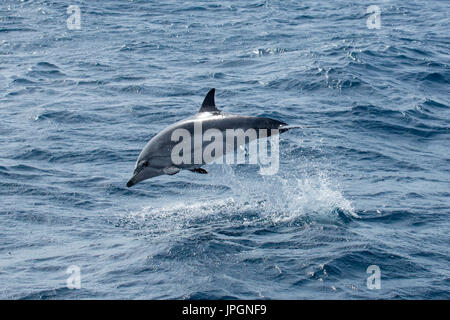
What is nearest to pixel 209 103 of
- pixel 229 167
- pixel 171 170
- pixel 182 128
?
pixel 182 128

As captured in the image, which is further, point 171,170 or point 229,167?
point 229,167

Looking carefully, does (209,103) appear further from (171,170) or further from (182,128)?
(171,170)

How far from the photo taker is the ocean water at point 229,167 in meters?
12.9

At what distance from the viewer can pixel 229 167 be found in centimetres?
1870

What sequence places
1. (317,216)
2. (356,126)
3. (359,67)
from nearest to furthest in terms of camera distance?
(317,216)
(356,126)
(359,67)

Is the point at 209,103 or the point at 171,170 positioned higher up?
the point at 209,103

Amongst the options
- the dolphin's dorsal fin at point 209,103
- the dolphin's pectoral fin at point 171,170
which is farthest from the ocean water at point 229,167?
the dolphin's dorsal fin at point 209,103

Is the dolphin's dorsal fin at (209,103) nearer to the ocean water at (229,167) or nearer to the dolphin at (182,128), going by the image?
the dolphin at (182,128)

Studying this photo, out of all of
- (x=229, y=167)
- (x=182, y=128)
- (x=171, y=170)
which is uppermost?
(x=182, y=128)

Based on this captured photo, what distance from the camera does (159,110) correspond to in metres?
22.9

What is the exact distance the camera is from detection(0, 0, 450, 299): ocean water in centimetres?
1289
